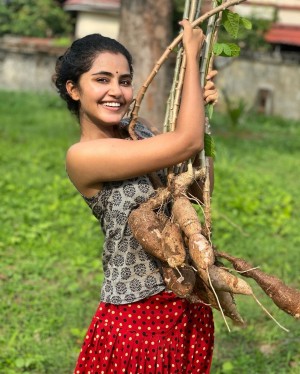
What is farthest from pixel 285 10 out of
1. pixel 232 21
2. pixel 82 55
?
pixel 82 55

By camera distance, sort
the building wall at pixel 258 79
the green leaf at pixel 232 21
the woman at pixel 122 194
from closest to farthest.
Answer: the woman at pixel 122 194, the green leaf at pixel 232 21, the building wall at pixel 258 79

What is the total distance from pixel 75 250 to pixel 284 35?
51.0ft

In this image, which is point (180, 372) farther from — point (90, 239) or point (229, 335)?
point (90, 239)

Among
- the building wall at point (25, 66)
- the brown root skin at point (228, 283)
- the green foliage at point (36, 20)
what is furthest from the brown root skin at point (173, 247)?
the green foliage at point (36, 20)

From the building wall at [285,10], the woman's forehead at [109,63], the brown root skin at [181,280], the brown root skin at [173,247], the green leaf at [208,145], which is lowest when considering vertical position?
the brown root skin at [181,280]

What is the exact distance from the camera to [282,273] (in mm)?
5133

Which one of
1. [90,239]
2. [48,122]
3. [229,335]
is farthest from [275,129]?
[229,335]

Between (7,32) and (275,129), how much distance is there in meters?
11.6

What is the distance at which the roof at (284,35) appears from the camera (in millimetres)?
19406

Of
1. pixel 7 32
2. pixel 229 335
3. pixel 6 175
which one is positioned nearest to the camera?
pixel 229 335

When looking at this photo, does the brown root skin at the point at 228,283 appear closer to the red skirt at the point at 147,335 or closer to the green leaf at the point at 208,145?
the red skirt at the point at 147,335

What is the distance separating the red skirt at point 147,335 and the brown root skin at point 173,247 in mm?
237

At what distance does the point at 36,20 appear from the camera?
2172cm

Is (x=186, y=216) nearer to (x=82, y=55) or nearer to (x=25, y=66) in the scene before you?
(x=82, y=55)
